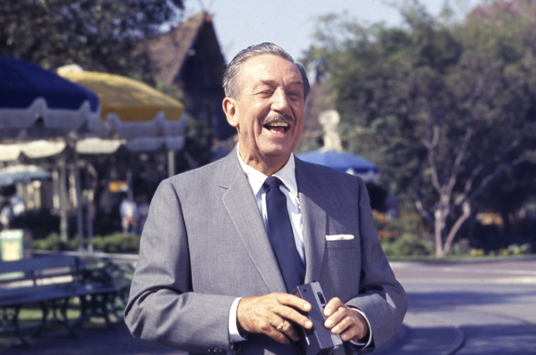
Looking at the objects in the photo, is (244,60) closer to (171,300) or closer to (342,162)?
(171,300)

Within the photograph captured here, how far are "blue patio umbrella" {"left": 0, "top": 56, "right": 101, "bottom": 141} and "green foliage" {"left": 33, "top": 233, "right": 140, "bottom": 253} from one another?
13.5 meters

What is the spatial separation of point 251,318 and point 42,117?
626 centimetres

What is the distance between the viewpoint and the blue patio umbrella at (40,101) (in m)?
7.47

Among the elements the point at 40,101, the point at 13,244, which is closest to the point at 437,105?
the point at 13,244

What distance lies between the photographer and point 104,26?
1389cm

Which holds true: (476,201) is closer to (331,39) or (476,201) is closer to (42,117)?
(331,39)

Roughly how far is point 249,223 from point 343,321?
43cm

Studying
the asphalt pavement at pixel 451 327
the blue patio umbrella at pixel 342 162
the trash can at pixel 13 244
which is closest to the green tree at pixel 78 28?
the trash can at pixel 13 244

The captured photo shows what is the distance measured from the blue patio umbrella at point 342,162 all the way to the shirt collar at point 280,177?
11.6m

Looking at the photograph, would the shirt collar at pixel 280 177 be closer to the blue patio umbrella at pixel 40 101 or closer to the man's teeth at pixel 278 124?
the man's teeth at pixel 278 124

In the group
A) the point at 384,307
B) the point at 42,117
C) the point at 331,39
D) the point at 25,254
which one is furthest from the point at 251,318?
the point at 331,39

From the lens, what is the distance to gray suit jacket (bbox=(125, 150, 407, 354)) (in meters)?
2.18

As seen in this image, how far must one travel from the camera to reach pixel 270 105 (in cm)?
228

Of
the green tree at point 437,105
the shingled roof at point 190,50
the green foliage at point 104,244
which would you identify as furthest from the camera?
the shingled roof at point 190,50
